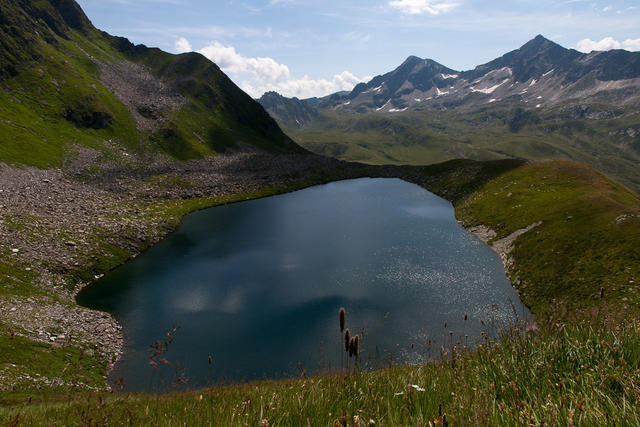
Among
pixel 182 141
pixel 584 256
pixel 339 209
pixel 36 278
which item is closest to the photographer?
pixel 36 278

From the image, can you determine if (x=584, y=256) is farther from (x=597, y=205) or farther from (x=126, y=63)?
(x=126, y=63)

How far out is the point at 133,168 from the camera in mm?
100562

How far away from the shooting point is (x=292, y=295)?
148ft

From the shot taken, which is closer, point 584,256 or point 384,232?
point 584,256

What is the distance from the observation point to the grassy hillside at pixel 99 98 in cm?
9844

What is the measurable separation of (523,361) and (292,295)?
39.7 meters

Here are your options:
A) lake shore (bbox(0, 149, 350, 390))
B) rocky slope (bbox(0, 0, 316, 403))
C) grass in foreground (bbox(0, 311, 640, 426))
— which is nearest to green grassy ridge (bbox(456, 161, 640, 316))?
grass in foreground (bbox(0, 311, 640, 426))

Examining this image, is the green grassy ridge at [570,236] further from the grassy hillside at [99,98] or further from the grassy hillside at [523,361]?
the grassy hillside at [99,98]

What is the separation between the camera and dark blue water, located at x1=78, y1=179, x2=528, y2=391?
31781mm

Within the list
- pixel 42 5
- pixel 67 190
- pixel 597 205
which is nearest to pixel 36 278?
pixel 67 190

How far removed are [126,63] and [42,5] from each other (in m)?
37.8

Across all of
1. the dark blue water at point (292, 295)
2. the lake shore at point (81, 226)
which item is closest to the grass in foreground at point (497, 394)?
the dark blue water at point (292, 295)

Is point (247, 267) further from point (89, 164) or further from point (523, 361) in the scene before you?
point (89, 164)

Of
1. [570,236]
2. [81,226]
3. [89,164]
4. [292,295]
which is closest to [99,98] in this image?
[89,164]
